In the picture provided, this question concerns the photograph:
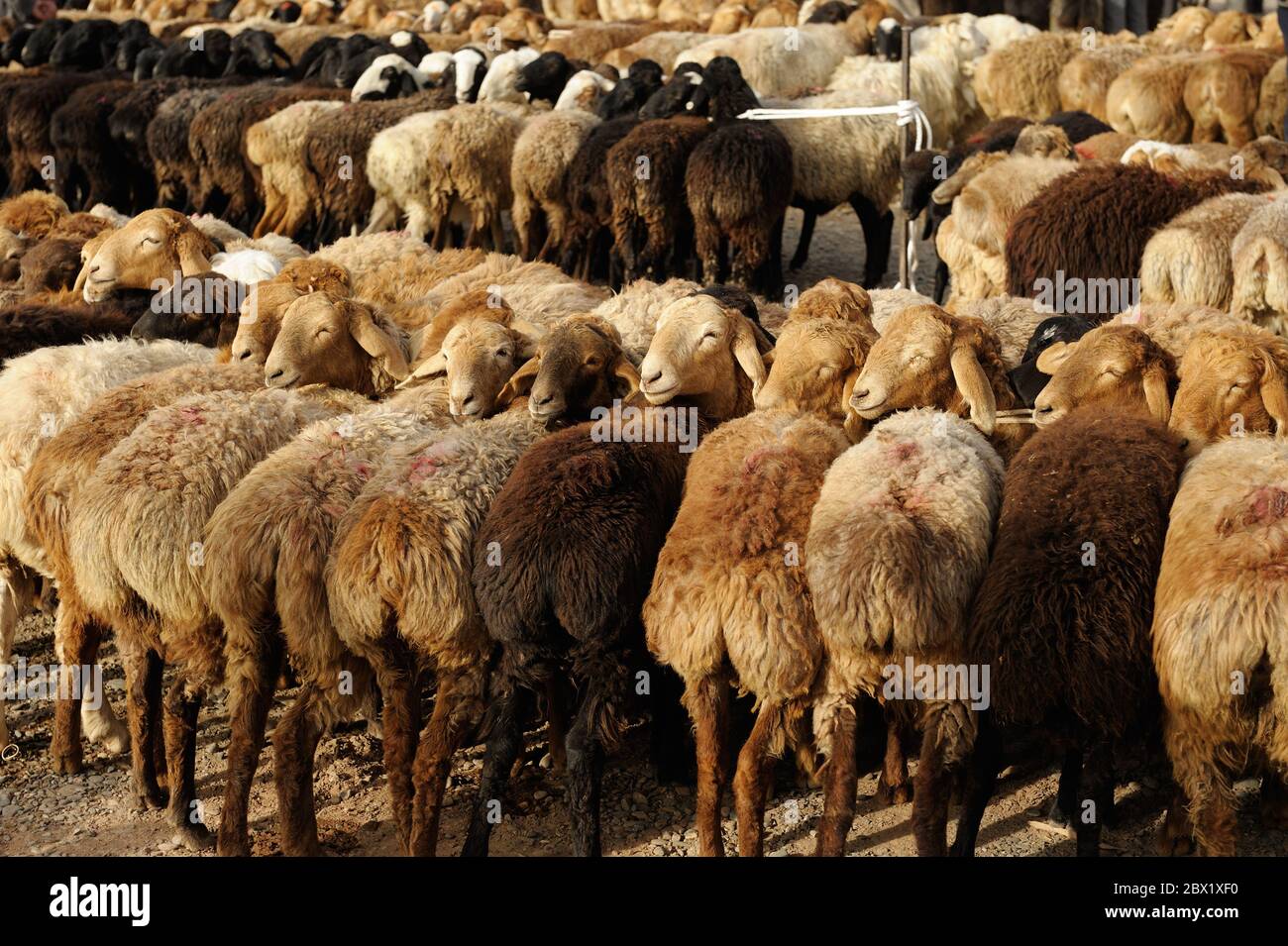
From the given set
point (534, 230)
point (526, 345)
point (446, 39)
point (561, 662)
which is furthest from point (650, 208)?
point (446, 39)

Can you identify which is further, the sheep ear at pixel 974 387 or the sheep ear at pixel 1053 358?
the sheep ear at pixel 1053 358

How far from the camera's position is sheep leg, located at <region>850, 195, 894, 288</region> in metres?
12.1

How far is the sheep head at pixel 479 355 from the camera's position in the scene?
19.5 ft

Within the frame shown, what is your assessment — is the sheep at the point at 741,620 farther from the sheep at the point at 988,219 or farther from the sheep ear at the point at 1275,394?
the sheep at the point at 988,219

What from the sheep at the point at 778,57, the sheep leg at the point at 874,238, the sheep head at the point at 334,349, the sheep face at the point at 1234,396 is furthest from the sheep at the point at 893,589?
the sheep at the point at 778,57

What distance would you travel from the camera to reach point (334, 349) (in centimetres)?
656

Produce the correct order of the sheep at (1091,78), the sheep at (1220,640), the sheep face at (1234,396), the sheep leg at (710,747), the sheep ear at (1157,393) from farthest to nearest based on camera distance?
the sheep at (1091,78) → the sheep ear at (1157,393) → the sheep face at (1234,396) → the sheep leg at (710,747) → the sheep at (1220,640)

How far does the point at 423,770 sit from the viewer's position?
4.93 m

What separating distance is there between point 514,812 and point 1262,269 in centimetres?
458

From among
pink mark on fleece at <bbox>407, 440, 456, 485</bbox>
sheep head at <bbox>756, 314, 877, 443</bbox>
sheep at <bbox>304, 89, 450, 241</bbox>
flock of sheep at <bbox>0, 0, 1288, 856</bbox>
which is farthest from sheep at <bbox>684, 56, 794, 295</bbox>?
pink mark on fleece at <bbox>407, 440, 456, 485</bbox>

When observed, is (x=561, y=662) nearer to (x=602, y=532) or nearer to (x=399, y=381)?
(x=602, y=532)

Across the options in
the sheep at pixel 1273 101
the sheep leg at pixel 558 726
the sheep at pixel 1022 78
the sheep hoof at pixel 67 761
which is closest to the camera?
the sheep leg at pixel 558 726

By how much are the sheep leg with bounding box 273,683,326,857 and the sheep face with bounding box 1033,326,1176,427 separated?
9.31 ft

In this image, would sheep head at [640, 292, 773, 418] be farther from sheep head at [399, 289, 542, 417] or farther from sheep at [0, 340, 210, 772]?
sheep at [0, 340, 210, 772]
